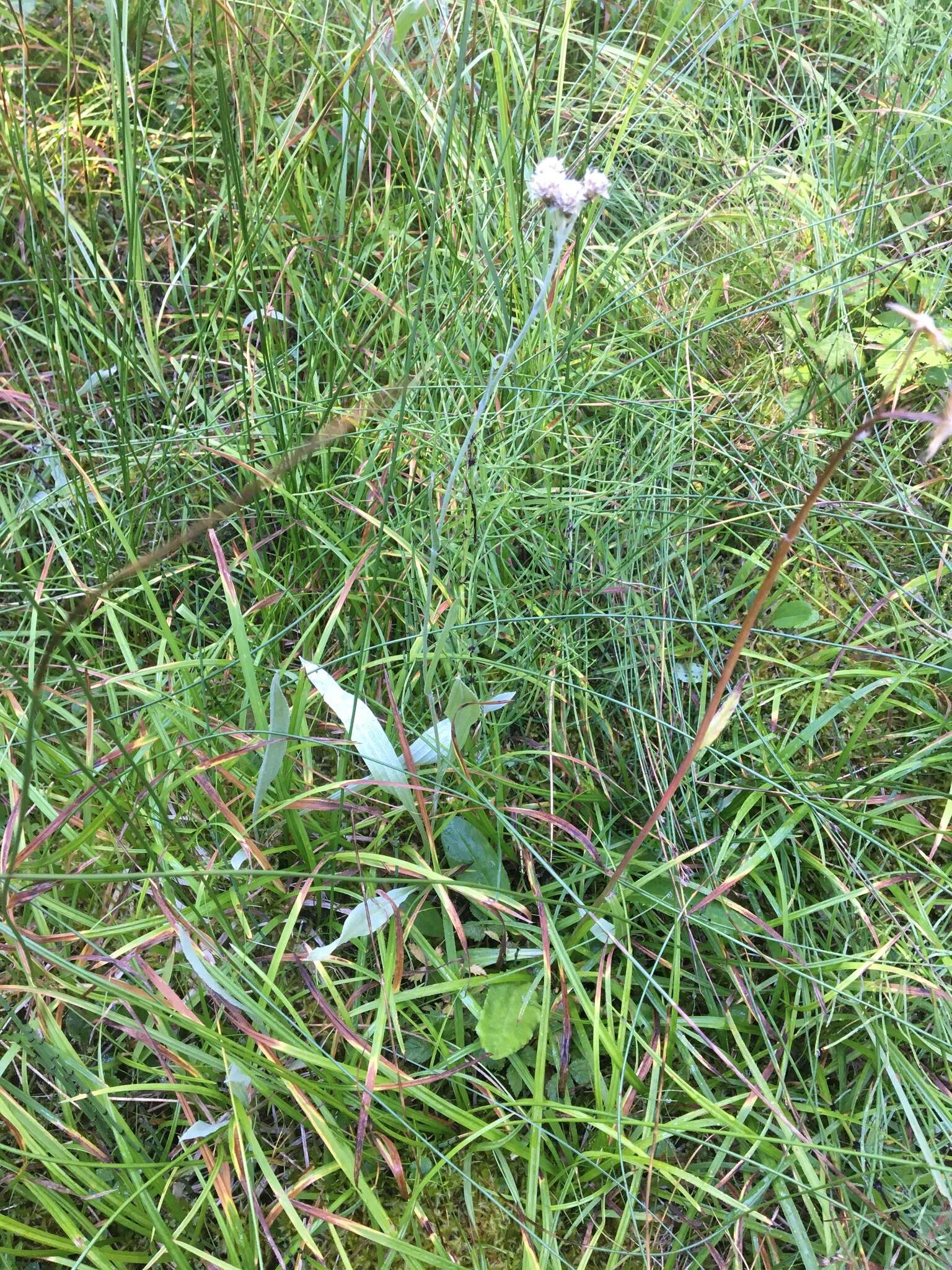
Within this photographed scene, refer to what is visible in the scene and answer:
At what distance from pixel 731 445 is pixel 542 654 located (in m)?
0.46

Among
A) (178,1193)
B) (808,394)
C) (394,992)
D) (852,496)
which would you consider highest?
(808,394)

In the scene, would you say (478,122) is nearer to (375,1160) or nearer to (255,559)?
(255,559)

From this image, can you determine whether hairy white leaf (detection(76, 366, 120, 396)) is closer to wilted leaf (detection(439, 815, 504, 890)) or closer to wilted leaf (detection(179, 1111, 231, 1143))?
wilted leaf (detection(439, 815, 504, 890))

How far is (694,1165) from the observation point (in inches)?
39.6

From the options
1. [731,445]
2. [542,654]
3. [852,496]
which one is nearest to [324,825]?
[542,654]

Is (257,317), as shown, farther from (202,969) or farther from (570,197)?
(202,969)

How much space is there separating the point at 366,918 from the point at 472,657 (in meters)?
0.33

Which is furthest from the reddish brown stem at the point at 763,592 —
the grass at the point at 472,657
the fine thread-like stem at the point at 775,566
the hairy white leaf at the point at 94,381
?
the hairy white leaf at the point at 94,381

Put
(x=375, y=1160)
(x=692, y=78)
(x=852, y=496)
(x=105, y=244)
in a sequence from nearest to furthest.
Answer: (x=375, y=1160)
(x=852, y=496)
(x=105, y=244)
(x=692, y=78)

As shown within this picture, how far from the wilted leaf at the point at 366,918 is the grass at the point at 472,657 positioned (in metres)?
0.02

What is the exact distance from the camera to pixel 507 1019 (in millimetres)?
1007

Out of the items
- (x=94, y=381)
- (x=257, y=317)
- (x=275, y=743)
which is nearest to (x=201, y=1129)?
(x=275, y=743)

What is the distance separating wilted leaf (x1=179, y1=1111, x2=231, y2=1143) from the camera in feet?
3.15

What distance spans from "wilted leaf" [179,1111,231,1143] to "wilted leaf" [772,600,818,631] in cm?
96
